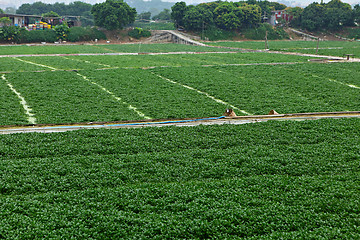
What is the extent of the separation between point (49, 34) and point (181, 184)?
7818 centimetres

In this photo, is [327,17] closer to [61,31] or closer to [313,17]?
[313,17]

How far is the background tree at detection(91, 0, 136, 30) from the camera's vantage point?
85.6m

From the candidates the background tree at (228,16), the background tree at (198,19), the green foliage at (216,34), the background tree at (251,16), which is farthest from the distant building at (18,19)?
the background tree at (251,16)

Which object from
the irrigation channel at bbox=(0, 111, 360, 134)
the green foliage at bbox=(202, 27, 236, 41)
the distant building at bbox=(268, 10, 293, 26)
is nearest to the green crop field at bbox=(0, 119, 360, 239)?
the irrigation channel at bbox=(0, 111, 360, 134)

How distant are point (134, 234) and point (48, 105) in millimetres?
11785

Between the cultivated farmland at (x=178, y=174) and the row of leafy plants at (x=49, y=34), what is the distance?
62160 millimetres

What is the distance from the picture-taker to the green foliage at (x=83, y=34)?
81188 mm

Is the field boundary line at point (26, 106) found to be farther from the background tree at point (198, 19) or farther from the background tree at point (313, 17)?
the background tree at point (313, 17)

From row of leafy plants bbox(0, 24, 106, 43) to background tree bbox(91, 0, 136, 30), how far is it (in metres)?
2.72

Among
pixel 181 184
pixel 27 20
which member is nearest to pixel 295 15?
pixel 27 20

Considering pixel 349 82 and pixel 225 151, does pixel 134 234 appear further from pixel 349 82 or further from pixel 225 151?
pixel 349 82

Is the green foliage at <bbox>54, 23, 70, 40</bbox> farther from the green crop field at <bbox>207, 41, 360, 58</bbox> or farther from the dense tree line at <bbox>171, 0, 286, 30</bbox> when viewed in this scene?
the green crop field at <bbox>207, 41, 360, 58</bbox>

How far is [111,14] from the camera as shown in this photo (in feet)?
282

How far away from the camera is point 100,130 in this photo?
43.5 ft
